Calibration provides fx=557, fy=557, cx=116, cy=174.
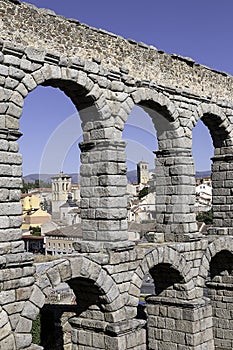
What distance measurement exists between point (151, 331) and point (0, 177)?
726cm

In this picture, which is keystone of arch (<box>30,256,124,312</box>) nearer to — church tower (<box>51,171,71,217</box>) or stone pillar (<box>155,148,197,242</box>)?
stone pillar (<box>155,148,197,242</box>)

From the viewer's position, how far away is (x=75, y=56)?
488 inches

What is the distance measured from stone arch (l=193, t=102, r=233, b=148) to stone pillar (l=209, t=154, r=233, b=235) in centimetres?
48

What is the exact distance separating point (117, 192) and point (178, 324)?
463 cm

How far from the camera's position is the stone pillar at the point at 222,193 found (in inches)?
684

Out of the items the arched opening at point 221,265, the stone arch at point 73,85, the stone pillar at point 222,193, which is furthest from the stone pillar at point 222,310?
the stone arch at point 73,85

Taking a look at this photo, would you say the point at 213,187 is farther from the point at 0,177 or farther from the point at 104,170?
the point at 0,177

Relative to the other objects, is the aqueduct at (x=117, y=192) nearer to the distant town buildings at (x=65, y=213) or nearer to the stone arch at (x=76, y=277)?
the stone arch at (x=76, y=277)

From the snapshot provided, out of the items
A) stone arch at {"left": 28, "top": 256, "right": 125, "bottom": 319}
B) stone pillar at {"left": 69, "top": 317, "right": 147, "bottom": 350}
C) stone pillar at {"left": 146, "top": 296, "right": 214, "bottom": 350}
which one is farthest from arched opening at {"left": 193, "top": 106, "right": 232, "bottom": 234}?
stone arch at {"left": 28, "top": 256, "right": 125, "bottom": 319}

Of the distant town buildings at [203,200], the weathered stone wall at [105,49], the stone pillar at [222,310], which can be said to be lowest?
the stone pillar at [222,310]

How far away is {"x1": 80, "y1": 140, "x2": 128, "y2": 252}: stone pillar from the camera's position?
1272 cm

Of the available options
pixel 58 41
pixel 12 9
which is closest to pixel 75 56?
pixel 58 41

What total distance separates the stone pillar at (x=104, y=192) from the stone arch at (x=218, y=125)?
16.1ft

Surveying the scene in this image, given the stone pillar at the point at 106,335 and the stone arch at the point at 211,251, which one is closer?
the stone pillar at the point at 106,335
